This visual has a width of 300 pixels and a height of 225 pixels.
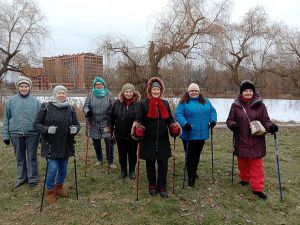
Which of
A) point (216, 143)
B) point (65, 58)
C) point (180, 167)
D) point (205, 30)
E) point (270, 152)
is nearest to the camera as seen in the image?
point (180, 167)

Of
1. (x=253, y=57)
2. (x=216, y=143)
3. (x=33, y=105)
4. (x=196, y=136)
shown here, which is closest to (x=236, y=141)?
(x=196, y=136)

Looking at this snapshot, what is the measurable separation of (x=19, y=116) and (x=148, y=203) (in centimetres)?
252

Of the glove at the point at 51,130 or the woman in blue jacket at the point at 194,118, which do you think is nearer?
the glove at the point at 51,130

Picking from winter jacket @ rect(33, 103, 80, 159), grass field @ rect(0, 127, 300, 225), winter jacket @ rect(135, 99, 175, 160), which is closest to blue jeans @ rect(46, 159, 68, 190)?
winter jacket @ rect(33, 103, 80, 159)

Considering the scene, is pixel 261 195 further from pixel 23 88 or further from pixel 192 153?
pixel 23 88

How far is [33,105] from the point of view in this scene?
5059 millimetres

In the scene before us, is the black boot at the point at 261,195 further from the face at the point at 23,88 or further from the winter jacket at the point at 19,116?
the face at the point at 23,88

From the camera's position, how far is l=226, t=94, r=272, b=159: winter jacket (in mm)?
4934

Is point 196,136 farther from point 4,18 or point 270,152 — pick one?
point 4,18

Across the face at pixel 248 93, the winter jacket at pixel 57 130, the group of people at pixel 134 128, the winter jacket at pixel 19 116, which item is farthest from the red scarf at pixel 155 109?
the winter jacket at pixel 19 116

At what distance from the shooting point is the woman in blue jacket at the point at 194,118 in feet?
16.5

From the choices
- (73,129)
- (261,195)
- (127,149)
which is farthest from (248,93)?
(73,129)

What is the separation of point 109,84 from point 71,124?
12.0 metres

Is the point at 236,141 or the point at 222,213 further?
the point at 236,141
